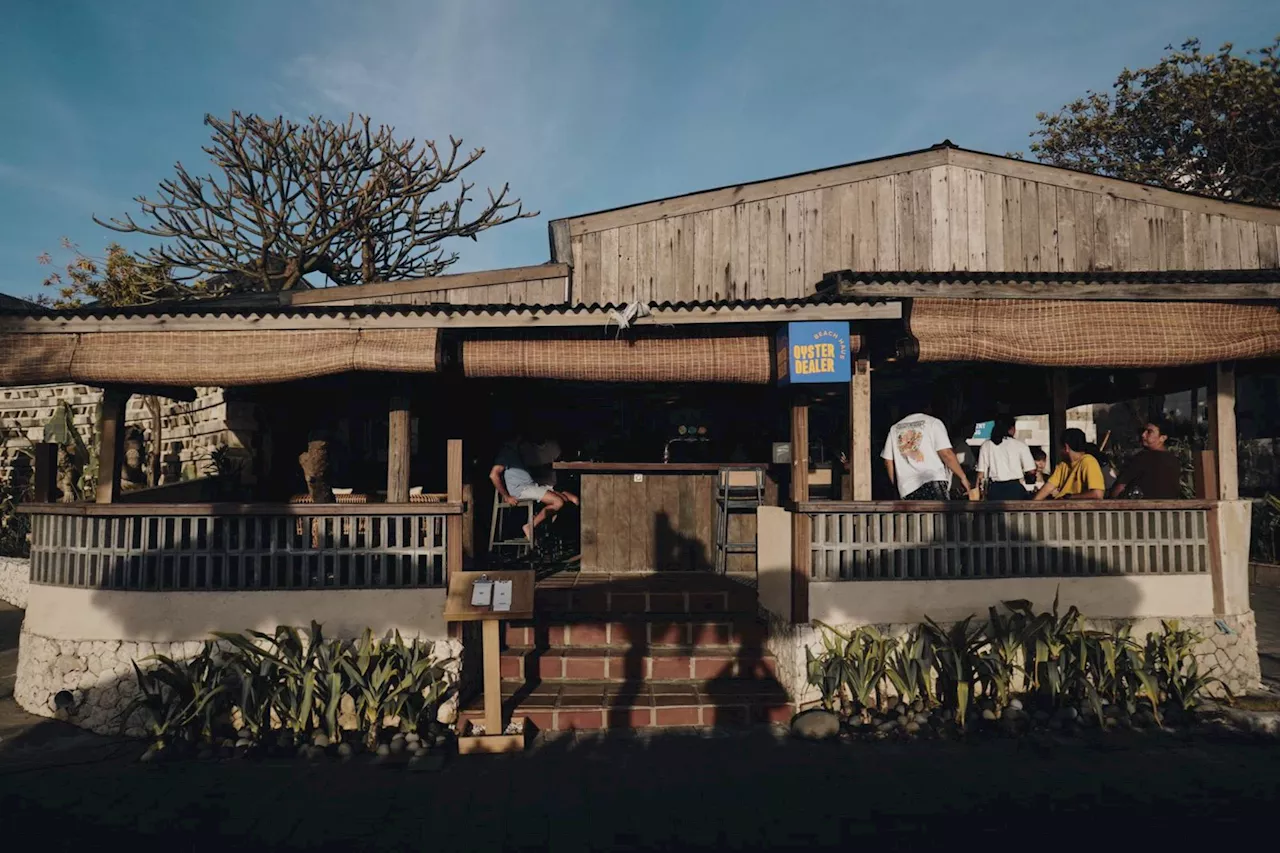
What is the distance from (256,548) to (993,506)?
5779 millimetres

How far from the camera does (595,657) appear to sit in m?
6.38

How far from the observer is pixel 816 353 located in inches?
241

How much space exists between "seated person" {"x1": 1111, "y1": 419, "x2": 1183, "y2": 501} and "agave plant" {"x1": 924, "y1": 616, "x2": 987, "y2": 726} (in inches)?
82.7

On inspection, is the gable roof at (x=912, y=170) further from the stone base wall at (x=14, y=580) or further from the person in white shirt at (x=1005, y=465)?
the stone base wall at (x=14, y=580)

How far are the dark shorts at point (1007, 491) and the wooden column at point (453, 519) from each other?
4884mm

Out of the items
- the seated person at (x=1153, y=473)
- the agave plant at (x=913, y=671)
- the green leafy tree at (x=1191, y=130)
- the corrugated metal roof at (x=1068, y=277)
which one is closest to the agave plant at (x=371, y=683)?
the agave plant at (x=913, y=671)

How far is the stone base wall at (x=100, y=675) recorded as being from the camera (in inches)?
233

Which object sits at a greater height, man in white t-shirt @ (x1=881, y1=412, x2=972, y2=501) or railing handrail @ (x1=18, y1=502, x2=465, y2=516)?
man in white t-shirt @ (x1=881, y1=412, x2=972, y2=501)

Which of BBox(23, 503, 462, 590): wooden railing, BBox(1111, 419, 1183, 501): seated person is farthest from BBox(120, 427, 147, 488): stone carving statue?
BBox(1111, 419, 1183, 501): seated person

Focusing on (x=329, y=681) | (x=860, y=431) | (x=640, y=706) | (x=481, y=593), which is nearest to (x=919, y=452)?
(x=860, y=431)

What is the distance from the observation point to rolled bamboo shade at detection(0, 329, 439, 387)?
6121 millimetres

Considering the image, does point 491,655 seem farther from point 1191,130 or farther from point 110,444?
point 1191,130

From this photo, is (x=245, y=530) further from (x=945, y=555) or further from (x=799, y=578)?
(x=945, y=555)

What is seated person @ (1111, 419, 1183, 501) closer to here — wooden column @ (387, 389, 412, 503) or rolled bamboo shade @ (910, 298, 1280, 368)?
rolled bamboo shade @ (910, 298, 1280, 368)
